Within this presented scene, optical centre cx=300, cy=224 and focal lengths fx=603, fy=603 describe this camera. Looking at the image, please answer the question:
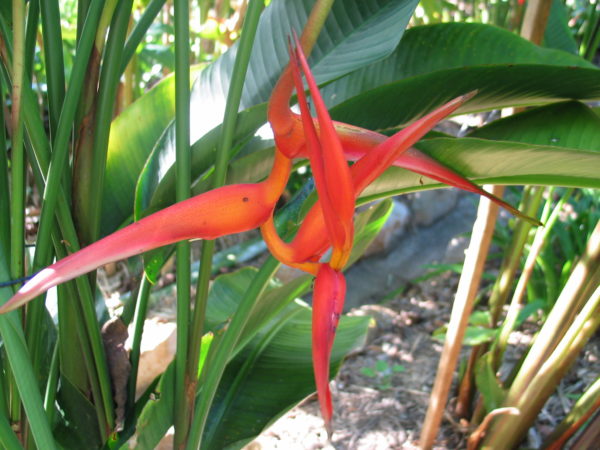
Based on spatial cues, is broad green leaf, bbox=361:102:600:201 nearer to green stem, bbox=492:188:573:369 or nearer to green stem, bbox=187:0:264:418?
green stem, bbox=187:0:264:418

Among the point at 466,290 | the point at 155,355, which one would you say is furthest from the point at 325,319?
the point at 155,355

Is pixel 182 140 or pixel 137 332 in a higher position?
pixel 182 140

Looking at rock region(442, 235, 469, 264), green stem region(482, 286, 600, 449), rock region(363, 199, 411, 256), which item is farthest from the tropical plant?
rock region(363, 199, 411, 256)

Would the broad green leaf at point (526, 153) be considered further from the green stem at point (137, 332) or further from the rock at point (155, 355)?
the rock at point (155, 355)

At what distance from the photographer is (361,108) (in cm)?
63

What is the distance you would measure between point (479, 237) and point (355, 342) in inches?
9.9

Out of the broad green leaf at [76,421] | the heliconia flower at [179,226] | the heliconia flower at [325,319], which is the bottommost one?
the broad green leaf at [76,421]

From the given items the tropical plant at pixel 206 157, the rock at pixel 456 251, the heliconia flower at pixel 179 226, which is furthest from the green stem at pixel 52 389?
the rock at pixel 456 251

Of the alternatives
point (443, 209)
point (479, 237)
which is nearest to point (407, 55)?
point (479, 237)

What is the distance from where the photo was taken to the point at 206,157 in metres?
0.60

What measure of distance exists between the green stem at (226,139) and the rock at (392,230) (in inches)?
71.5

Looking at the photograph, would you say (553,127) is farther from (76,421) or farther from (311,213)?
(76,421)

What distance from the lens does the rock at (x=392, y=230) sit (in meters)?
2.41

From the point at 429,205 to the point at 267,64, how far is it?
2.06 m
